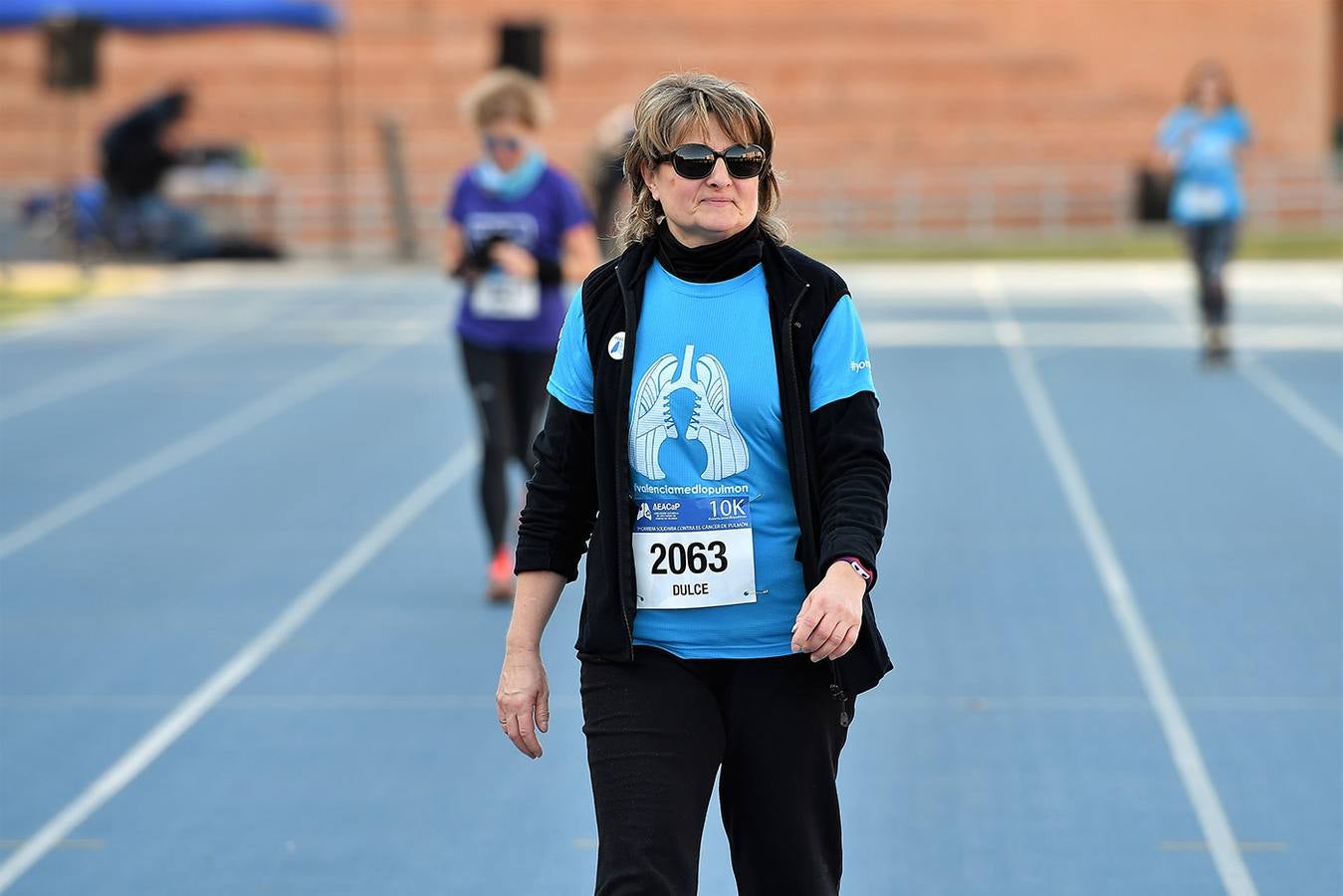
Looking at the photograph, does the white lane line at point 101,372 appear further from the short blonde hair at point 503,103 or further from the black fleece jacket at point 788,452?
the black fleece jacket at point 788,452

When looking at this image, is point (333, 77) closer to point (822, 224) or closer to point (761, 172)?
point (822, 224)

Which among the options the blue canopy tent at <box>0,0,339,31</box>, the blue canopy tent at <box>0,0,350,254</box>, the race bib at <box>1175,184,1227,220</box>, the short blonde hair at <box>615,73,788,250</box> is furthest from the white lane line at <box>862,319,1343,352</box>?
the blue canopy tent at <box>0,0,339,31</box>

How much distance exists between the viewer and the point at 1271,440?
40.4 ft

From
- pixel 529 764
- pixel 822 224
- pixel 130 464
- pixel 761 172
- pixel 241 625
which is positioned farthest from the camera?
pixel 822 224

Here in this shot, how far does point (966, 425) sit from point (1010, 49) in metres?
28.4

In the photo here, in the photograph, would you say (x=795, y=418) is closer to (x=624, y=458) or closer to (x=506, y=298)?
(x=624, y=458)

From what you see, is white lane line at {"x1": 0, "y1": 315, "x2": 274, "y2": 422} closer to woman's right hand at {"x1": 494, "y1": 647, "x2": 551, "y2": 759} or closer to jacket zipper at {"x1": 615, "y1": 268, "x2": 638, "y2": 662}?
woman's right hand at {"x1": 494, "y1": 647, "x2": 551, "y2": 759}

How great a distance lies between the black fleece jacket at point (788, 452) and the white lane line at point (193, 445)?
6581 mm

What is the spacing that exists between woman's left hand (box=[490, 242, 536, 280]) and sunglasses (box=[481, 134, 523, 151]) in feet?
1.12

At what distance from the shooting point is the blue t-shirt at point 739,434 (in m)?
3.33

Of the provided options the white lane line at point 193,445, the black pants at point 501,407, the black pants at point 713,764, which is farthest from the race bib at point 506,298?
the black pants at point 713,764

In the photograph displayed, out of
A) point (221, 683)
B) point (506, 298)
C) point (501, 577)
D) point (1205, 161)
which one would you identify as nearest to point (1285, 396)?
point (1205, 161)

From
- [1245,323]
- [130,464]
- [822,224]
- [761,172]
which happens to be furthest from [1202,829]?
[822,224]

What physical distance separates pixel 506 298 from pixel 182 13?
32355 millimetres
